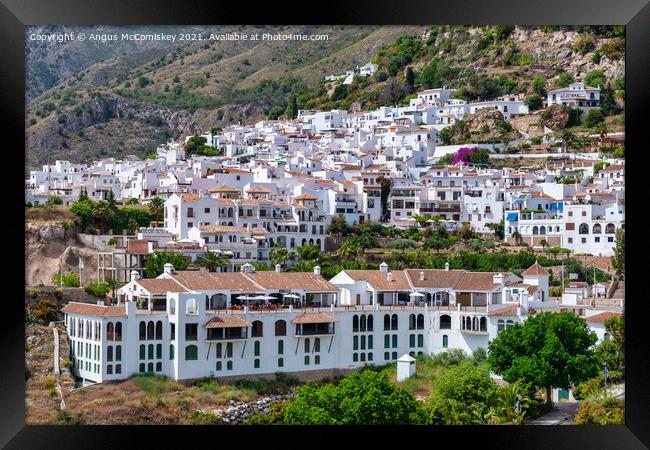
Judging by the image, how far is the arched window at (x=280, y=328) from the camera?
1245 cm

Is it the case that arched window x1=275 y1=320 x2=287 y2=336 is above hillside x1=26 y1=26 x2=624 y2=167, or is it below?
below

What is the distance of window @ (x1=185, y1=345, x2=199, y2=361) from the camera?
11727mm

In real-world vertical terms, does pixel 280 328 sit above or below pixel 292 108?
below

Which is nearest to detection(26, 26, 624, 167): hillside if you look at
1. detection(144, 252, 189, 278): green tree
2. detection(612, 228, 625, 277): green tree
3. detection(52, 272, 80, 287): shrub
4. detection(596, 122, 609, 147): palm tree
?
detection(596, 122, 609, 147): palm tree

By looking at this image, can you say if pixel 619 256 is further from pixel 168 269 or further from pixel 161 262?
pixel 161 262

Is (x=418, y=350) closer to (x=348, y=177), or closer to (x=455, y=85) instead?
(x=348, y=177)

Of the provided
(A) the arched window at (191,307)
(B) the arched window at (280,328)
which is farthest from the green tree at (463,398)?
(A) the arched window at (191,307)

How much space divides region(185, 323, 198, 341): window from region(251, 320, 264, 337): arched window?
72cm

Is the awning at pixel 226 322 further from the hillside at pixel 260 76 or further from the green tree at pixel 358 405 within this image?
the hillside at pixel 260 76

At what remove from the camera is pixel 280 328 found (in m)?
12.5

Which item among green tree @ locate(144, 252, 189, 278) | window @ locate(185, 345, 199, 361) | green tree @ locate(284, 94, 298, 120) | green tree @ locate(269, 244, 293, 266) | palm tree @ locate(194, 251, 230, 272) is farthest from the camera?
green tree @ locate(284, 94, 298, 120)

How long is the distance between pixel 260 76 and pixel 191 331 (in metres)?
6.47

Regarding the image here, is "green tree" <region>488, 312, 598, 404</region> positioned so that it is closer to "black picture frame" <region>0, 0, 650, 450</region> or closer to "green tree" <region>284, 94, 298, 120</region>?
"black picture frame" <region>0, 0, 650, 450</region>

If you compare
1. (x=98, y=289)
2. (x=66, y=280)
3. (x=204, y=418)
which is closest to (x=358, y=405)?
(x=204, y=418)
